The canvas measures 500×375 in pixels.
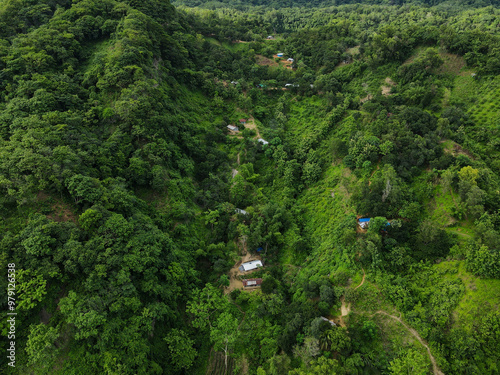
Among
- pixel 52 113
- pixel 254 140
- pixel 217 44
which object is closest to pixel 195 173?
pixel 254 140

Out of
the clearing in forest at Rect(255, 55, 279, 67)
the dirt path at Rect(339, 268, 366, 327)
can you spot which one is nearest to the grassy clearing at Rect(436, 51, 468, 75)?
the clearing in forest at Rect(255, 55, 279, 67)

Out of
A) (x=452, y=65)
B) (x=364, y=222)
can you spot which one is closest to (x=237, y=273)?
(x=364, y=222)

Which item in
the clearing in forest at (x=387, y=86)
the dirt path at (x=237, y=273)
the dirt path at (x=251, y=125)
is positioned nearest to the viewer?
the dirt path at (x=237, y=273)

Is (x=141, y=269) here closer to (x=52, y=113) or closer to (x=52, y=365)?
(x=52, y=365)

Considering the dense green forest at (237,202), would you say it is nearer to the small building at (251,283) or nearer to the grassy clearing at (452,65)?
the grassy clearing at (452,65)

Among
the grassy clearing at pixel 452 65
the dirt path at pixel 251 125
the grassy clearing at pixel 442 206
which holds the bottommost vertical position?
the dirt path at pixel 251 125

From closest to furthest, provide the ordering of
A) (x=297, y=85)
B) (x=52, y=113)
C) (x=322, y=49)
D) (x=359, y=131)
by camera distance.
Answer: (x=52, y=113) < (x=359, y=131) < (x=297, y=85) < (x=322, y=49)

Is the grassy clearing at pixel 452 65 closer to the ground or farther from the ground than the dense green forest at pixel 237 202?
farther from the ground

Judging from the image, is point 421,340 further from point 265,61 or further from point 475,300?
point 265,61

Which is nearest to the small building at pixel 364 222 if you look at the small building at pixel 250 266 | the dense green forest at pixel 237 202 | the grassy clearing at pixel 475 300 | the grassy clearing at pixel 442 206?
the dense green forest at pixel 237 202
